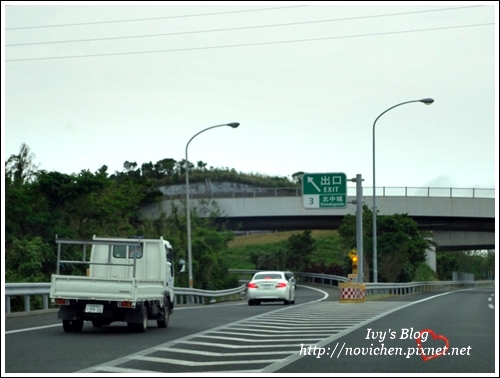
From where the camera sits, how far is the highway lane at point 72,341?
488 inches

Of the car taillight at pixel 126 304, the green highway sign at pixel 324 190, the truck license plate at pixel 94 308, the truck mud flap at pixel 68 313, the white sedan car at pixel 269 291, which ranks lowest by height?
the white sedan car at pixel 269 291

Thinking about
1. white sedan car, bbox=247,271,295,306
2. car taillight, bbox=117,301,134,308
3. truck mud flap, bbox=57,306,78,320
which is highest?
car taillight, bbox=117,301,134,308

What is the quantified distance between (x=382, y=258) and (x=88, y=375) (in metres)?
55.8

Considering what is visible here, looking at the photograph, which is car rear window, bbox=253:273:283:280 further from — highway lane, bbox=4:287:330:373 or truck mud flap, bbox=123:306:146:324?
truck mud flap, bbox=123:306:146:324

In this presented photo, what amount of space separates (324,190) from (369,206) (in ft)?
96.7

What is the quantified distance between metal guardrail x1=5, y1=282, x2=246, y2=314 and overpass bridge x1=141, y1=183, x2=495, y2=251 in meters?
13.1

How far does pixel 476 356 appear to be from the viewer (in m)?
13.5

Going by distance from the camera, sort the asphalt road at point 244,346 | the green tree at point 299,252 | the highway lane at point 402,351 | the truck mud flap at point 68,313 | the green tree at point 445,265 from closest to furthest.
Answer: the highway lane at point 402,351 → the asphalt road at point 244,346 → the truck mud flap at point 68,313 → the green tree at point 299,252 → the green tree at point 445,265

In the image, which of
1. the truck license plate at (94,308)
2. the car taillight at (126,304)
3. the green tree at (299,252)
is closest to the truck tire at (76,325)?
the truck license plate at (94,308)

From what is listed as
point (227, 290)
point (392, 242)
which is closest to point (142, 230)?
point (227, 290)

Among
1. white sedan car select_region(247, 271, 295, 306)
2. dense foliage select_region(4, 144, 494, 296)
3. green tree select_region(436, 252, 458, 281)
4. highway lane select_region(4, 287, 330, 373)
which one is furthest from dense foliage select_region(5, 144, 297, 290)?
green tree select_region(436, 252, 458, 281)

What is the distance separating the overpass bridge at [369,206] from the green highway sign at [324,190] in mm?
20416

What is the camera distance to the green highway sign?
41.7 m

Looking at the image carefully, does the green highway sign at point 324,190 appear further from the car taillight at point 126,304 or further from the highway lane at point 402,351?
the car taillight at point 126,304
